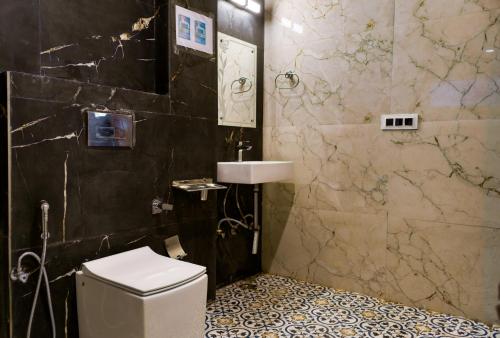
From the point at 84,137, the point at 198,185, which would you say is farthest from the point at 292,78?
the point at 84,137

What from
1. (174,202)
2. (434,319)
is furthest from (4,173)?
(434,319)

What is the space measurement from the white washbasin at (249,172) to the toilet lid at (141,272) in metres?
0.78

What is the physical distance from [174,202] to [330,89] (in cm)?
144

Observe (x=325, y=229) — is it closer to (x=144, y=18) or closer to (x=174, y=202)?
(x=174, y=202)

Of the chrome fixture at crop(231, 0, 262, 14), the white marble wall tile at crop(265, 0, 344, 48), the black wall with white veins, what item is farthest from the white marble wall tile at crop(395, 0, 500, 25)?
the black wall with white veins

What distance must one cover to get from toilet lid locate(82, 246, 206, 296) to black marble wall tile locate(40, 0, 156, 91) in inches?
39.2

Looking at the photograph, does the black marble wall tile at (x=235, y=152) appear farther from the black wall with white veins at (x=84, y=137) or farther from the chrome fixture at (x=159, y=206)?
the chrome fixture at (x=159, y=206)

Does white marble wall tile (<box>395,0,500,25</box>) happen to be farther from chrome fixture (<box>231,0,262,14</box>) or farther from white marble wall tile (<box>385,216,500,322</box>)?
white marble wall tile (<box>385,216,500,322</box>)

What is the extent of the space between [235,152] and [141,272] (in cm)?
135

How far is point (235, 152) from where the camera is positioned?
2.85m

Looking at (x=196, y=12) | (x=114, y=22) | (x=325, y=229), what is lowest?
(x=325, y=229)

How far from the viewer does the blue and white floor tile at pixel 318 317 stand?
2152mm

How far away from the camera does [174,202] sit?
7.49 feet

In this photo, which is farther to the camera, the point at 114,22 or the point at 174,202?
the point at 174,202
